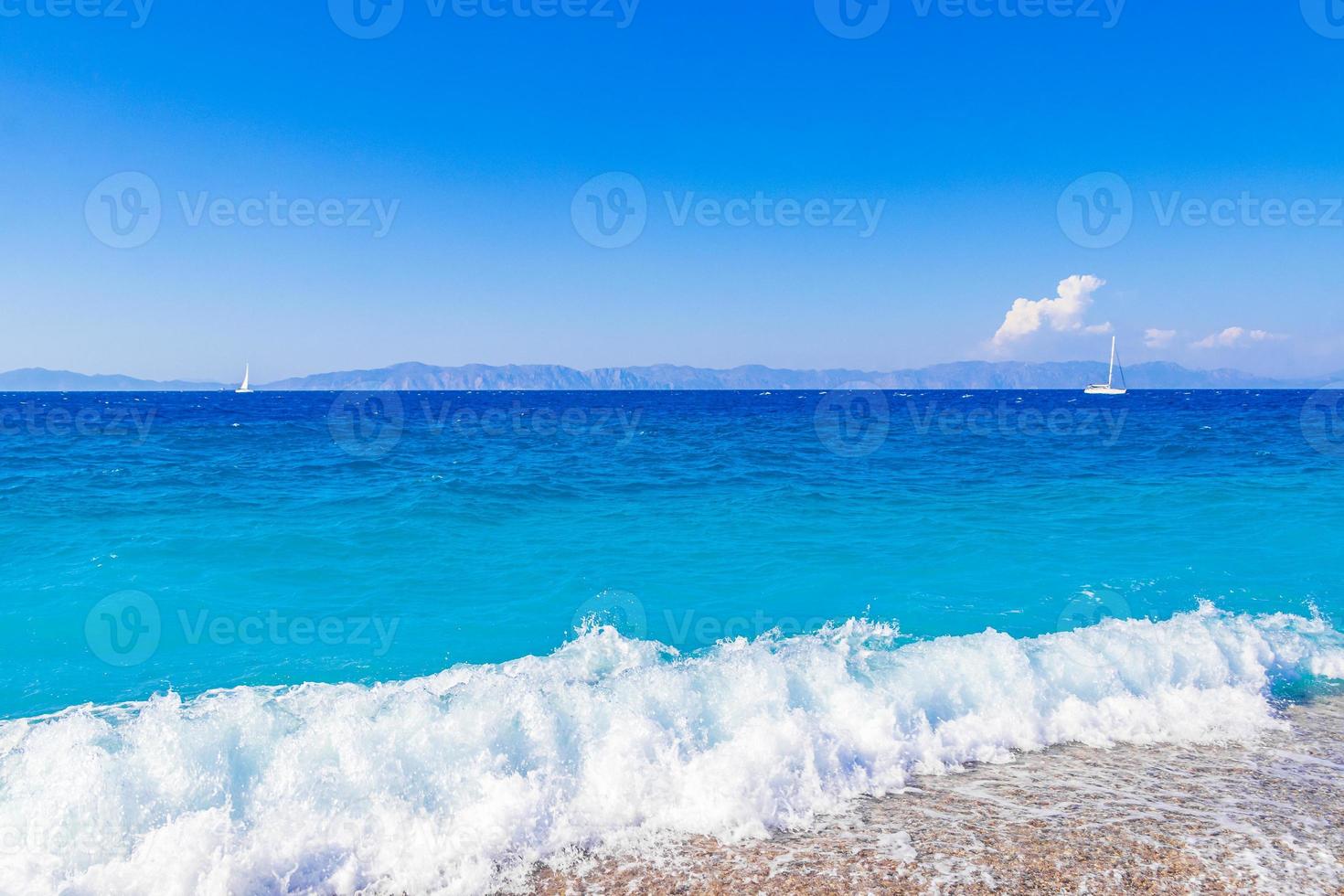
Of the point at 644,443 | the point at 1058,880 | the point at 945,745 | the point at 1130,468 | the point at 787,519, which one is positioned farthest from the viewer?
the point at 644,443

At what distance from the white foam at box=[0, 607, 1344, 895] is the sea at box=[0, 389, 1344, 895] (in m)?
0.03

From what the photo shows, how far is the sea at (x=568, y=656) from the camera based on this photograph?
5.25 metres

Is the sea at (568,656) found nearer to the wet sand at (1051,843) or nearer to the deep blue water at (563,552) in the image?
the deep blue water at (563,552)

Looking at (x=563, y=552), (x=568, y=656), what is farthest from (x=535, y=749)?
(x=563, y=552)

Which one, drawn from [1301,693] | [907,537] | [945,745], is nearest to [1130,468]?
[907,537]

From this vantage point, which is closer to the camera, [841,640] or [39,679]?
[39,679]

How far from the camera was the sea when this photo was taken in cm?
525

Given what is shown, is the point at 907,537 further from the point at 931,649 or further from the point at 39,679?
the point at 39,679

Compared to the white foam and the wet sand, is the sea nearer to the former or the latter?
the white foam

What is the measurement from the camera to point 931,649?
8188 mm

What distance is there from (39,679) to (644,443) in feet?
84.0

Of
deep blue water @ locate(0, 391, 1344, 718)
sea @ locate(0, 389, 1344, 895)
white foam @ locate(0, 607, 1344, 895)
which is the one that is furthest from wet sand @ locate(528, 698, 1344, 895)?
deep blue water @ locate(0, 391, 1344, 718)

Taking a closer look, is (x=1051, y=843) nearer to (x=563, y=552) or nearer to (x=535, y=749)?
(x=535, y=749)

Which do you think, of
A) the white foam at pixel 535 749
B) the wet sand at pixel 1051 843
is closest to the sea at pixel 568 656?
the white foam at pixel 535 749
